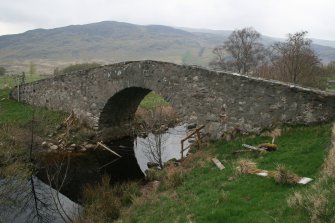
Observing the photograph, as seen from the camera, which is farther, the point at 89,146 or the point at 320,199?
the point at 89,146

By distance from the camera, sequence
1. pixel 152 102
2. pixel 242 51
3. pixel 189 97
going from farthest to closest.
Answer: pixel 242 51 < pixel 152 102 < pixel 189 97

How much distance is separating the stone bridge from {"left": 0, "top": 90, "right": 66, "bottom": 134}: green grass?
0.73 metres

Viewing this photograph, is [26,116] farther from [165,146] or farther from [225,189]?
[225,189]

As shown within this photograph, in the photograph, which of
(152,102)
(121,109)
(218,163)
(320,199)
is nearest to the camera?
(320,199)

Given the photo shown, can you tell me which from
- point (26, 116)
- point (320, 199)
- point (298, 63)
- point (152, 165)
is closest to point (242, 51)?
point (298, 63)

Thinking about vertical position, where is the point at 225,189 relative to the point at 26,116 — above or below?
above

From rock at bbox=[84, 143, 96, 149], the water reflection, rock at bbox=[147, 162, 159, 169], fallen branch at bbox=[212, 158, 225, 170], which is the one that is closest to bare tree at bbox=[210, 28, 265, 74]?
the water reflection

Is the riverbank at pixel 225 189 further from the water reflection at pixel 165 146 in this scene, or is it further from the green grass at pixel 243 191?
the water reflection at pixel 165 146

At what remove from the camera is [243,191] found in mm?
9500

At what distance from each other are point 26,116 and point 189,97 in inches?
457

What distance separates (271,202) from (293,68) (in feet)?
72.0

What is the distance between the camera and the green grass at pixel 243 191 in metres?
8.25

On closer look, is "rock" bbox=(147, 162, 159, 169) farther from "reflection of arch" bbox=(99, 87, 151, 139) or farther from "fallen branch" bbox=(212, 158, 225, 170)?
"fallen branch" bbox=(212, 158, 225, 170)

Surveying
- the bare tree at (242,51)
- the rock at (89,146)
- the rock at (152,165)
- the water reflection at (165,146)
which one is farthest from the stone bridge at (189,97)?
the bare tree at (242,51)
